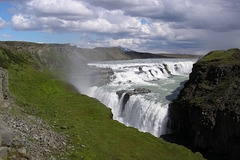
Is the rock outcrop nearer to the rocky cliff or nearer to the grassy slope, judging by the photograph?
the grassy slope

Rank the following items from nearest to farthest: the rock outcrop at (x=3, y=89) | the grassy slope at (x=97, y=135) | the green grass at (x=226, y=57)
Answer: the grassy slope at (x=97, y=135)
the rock outcrop at (x=3, y=89)
the green grass at (x=226, y=57)

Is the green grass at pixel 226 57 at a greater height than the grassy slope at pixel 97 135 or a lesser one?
greater

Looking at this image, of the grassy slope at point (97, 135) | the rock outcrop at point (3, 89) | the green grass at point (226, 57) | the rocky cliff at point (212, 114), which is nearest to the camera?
the grassy slope at point (97, 135)

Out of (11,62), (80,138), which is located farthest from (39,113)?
(11,62)

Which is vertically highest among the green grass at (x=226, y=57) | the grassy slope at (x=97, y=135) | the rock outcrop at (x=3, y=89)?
the green grass at (x=226, y=57)

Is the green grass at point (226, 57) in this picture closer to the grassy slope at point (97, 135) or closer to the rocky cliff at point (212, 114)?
the rocky cliff at point (212, 114)

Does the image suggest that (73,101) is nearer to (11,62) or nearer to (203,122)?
(203,122)

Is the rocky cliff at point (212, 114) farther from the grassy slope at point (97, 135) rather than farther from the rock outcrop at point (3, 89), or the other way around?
the rock outcrop at point (3, 89)

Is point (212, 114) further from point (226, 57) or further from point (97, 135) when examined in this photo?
point (226, 57)

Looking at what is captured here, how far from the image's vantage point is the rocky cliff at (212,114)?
94.1ft

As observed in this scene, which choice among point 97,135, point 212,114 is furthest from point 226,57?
point 97,135

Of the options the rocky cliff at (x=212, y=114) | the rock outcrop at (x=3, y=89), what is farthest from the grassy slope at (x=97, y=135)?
the rock outcrop at (x=3, y=89)

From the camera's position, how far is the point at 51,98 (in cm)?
5731

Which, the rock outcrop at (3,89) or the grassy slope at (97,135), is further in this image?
the rock outcrop at (3,89)
